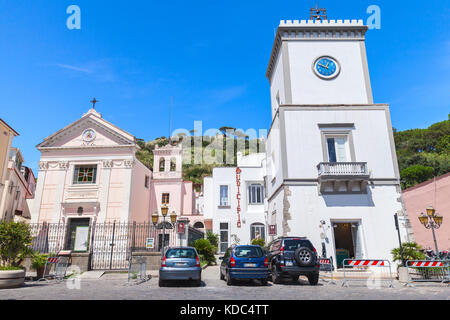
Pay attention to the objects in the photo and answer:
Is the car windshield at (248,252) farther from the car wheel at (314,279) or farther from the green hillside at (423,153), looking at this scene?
the green hillside at (423,153)

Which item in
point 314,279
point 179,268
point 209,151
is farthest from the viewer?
point 209,151

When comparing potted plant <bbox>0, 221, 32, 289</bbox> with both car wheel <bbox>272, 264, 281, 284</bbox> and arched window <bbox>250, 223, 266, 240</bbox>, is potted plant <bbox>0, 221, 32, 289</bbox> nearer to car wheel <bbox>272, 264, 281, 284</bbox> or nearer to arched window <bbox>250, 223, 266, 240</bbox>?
car wheel <bbox>272, 264, 281, 284</bbox>

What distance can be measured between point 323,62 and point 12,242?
70.2 ft

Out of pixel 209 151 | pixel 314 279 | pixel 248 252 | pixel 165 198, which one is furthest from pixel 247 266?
pixel 209 151

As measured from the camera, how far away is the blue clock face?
2100cm

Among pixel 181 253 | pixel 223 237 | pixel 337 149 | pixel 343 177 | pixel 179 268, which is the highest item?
pixel 337 149

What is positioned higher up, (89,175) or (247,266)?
(89,175)

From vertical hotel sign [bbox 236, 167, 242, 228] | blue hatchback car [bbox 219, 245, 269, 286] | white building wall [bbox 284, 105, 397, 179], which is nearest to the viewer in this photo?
→ blue hatchback car [bbox 219, 245, 269, 286]

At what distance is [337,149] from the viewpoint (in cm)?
1933

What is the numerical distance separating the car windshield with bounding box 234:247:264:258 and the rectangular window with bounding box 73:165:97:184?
799 inches

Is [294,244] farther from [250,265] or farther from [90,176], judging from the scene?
[90,176]

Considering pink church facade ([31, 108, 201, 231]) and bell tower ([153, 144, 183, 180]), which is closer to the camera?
pink church facade ([31, 108, 201, 231])

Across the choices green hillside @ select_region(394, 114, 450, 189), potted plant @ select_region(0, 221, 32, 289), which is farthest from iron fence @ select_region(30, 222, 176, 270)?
green hillside @ select_region(394, 114, 450, 189)
